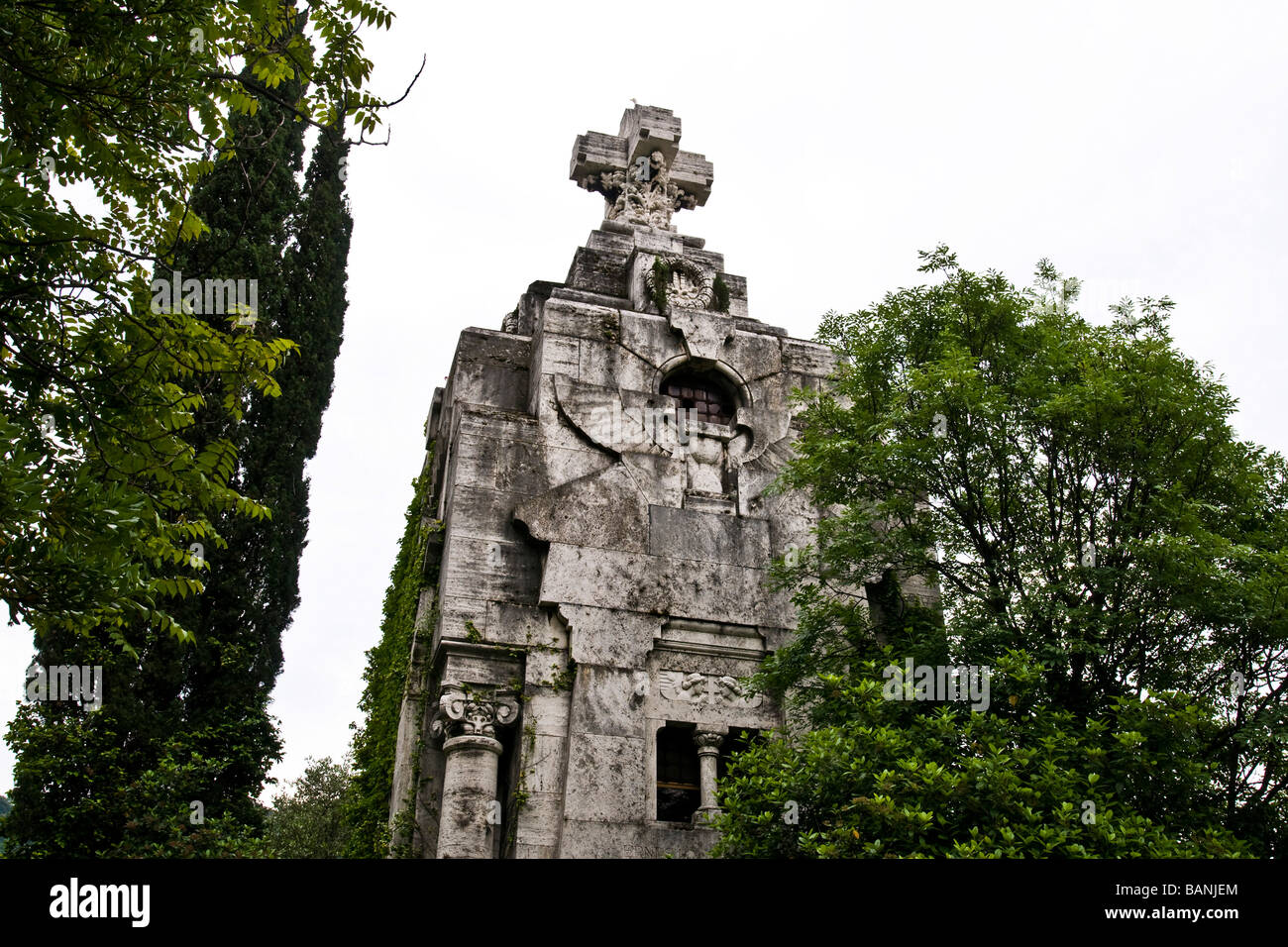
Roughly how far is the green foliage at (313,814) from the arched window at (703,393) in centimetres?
1670

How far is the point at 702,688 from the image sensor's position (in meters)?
15.9

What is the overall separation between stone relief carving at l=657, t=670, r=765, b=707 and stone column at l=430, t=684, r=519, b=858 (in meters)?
2.07

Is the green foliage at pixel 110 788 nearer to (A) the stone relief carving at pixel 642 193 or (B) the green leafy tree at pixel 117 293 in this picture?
(B) the green leafy tree at pixel 117 293

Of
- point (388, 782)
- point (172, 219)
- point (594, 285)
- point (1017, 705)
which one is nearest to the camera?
point (172, 219)

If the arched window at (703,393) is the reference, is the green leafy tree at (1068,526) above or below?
below

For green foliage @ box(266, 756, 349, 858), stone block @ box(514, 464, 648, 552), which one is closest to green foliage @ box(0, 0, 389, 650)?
stone block @ box(514, 464, 648, 552)

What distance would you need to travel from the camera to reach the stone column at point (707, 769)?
1486 cm

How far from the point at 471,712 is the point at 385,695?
3575mm

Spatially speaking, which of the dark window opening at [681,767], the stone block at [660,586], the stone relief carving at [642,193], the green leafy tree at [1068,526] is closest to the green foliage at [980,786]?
the green leafy tree at [1068,526]

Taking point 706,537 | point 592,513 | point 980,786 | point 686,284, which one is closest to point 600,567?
point 592,513
